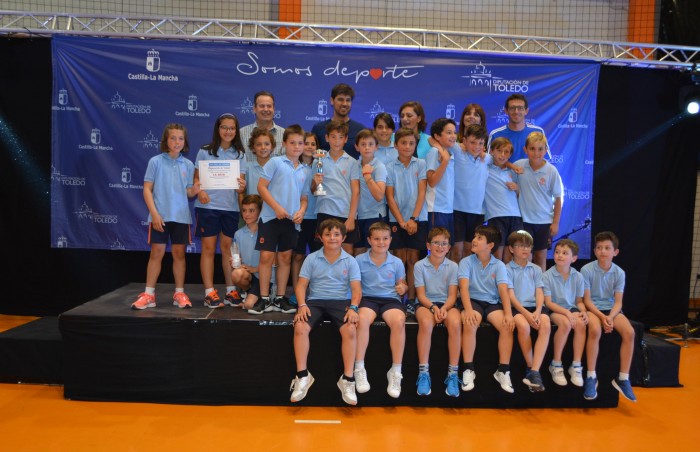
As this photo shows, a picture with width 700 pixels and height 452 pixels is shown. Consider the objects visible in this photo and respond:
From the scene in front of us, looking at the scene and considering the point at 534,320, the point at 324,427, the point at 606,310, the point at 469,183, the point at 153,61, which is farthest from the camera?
the point at 153,61

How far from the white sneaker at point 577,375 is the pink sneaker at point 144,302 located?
3154 mm

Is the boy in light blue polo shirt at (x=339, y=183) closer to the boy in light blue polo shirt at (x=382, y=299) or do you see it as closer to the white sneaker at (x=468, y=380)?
the boy in light blue polo shirt at (x=382, y=299)

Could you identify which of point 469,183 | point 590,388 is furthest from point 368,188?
point 590,388

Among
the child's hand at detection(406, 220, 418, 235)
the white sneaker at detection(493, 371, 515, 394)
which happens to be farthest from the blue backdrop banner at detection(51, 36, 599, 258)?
the white sneaker at detection(493, 371, 515, 394)

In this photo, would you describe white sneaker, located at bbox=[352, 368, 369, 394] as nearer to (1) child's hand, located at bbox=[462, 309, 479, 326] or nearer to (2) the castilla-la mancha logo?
(1) child's hand, located at bbox=[462, 309, 479, 326]

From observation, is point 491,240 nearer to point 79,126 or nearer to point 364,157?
point 364,157

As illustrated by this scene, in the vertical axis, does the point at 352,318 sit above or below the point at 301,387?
above

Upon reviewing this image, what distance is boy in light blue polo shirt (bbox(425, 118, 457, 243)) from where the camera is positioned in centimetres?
456

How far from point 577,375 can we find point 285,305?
7.20ft

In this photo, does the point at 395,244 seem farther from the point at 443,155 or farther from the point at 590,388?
the point at 590,388

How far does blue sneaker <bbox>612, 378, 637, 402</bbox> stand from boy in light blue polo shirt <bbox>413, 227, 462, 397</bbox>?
1.22 metres

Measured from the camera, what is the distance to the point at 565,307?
4.40 m

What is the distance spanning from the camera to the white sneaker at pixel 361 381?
393 cm

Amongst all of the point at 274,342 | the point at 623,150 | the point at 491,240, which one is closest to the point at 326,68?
the point at 491,240
